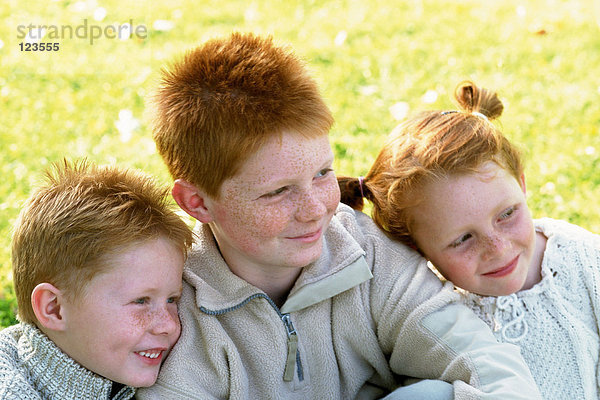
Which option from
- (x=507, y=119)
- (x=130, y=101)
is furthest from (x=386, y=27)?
(x=130, y=101)

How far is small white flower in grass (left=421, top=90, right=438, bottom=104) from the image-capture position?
16.8 ft

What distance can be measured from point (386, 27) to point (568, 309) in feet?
13.1

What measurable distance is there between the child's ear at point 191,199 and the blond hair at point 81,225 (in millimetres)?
45

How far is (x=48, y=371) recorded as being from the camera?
7.84ft

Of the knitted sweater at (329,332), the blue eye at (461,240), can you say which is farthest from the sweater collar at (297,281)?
the blue eye at (461,240)

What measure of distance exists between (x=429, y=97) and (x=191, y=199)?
2.96 metres

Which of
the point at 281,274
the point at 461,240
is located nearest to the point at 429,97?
the point at 461,240

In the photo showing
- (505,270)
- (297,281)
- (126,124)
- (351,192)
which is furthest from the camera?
(126,124)

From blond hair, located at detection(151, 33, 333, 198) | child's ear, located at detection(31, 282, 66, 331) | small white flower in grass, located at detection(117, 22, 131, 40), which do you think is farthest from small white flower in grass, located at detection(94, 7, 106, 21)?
child's ear, located at detection(31, 282, 66, 331)

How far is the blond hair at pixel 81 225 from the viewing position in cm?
235

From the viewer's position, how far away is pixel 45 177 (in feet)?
8.31

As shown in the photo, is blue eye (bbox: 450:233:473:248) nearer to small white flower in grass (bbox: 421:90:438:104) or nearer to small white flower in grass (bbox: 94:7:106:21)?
small white flower in grass (bbox: 421:90:438:104)

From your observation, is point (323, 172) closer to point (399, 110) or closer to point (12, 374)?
point (12, 374)

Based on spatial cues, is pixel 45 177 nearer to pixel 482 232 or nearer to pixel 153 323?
pixel 153 323
